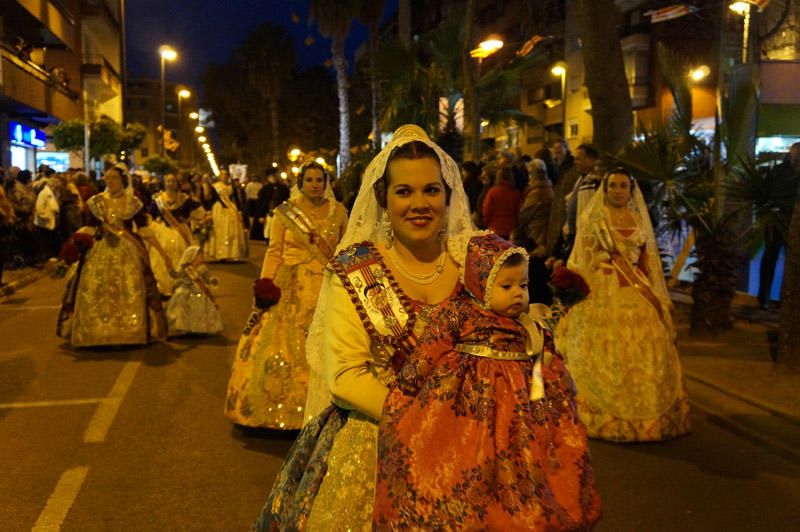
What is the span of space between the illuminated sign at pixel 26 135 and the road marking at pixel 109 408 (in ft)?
69.0

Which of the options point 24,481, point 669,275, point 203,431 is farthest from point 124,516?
point 669,275

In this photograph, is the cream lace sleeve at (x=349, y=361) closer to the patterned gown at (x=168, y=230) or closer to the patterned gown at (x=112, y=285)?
the patterned gown at (x=112, y=285)

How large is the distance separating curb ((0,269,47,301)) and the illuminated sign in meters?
11.2

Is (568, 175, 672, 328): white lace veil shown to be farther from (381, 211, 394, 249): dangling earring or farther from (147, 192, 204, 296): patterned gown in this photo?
(147, 192, 204, 296): patterned gown

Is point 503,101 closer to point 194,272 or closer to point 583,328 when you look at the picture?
point 194,272

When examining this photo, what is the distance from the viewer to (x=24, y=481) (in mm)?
5449

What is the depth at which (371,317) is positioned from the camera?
2.62 metres

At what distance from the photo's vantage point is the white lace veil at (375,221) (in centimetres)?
294

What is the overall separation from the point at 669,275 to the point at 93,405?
26.5 feet

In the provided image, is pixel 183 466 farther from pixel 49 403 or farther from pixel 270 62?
pixel 270 62

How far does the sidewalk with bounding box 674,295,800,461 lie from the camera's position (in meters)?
6.78

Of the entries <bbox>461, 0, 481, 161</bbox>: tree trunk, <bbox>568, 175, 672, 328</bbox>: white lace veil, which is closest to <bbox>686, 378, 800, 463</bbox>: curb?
<bbox>568, 175, 672, 328</bbox>: white lace veil

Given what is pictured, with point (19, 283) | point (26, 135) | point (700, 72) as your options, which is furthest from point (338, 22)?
point (19, 283)

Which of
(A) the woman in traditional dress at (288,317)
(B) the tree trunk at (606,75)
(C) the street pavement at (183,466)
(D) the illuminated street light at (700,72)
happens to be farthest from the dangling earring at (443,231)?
(D) the illuminated street light at (700,72)
